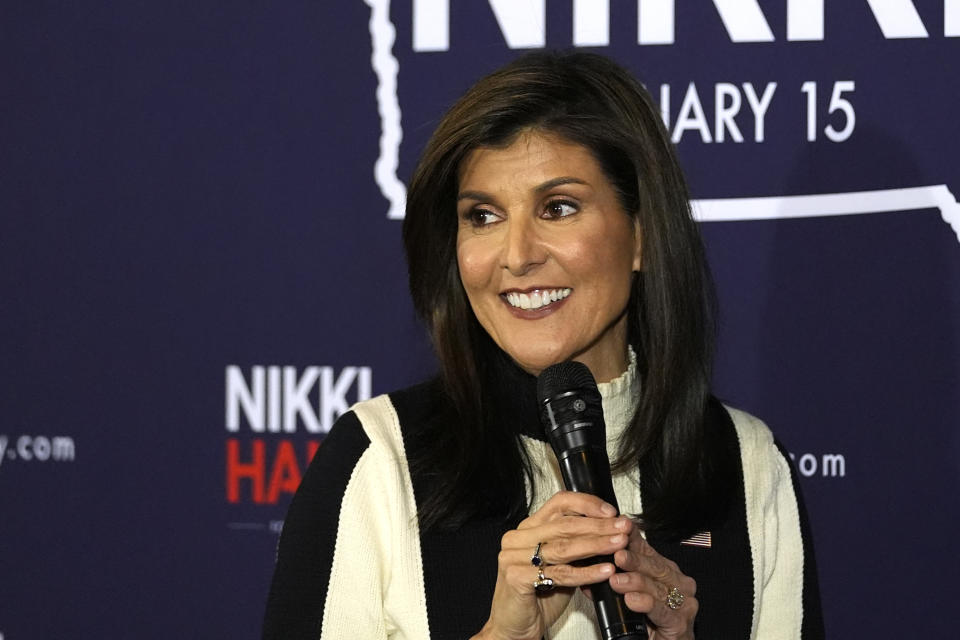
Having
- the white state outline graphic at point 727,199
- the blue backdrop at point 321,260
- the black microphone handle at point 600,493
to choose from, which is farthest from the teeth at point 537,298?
the blue backdrop at point 321,260

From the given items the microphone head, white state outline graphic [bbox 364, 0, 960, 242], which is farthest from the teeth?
white state outline graphic [bbox 364, 0, 960, 242]

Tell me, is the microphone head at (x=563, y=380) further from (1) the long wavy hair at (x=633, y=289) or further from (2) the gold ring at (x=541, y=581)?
(1) the long wavy hair at (x=633, y=289)

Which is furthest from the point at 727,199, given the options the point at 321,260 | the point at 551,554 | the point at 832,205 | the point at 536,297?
the point at 551,554

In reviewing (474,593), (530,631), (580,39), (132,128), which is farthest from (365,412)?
(132,128)

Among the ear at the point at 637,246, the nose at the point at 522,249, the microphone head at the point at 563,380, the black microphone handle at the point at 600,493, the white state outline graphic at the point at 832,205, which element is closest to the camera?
the black microphone handle at the point at 600,493

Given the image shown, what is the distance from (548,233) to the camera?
156 cm

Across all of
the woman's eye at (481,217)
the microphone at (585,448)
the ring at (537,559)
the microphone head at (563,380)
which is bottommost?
the ring at (537,559)

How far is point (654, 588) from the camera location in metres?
1.27

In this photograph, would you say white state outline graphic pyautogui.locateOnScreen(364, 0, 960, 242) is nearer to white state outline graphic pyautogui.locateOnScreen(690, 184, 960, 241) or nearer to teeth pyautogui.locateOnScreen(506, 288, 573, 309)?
white state outline graphic pyautogui.locateOnScreen(690, 184, 960, 241)

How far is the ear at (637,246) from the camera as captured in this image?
1.67 meters

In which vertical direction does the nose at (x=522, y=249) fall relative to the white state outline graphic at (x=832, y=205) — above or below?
below

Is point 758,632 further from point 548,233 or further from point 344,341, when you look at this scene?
point 344,341

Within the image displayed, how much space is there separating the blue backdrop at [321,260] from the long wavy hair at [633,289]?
69cm

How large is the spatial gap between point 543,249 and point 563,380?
0.29 m
